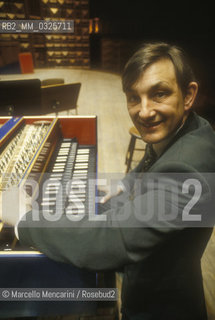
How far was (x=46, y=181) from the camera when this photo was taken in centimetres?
168

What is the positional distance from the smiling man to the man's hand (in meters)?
0.12

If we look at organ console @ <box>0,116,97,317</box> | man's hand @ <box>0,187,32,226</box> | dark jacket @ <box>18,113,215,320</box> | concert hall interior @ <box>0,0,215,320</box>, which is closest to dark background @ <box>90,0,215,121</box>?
concert hall interior @ <box>0,0,215,320</box>

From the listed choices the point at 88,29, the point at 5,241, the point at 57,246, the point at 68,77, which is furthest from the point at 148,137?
the point at 88,29

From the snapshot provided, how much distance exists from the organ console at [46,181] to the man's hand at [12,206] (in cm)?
7

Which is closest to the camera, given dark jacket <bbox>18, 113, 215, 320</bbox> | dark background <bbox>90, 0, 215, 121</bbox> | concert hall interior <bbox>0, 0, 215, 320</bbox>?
dark jacket <bbox>18, 113, 215, 320</bbox>

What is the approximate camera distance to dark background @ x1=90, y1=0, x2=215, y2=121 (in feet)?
33.3

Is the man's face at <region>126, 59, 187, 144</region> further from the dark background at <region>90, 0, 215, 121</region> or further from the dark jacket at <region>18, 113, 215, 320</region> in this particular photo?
the dark background at <region>90, 0, 215, 121</region>

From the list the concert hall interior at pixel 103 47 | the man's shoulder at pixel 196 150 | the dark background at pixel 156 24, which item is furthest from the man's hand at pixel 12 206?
the dark background at pixel 156 24

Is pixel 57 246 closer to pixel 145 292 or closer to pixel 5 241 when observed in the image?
pixel 5 241

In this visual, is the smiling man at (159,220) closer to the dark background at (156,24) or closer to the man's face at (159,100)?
the man's face at (159,100)

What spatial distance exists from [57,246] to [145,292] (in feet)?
1.95

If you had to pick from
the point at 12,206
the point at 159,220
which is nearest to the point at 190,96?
the point at 159,220

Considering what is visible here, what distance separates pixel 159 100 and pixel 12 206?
0.91 meters

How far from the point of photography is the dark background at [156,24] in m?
10.1
